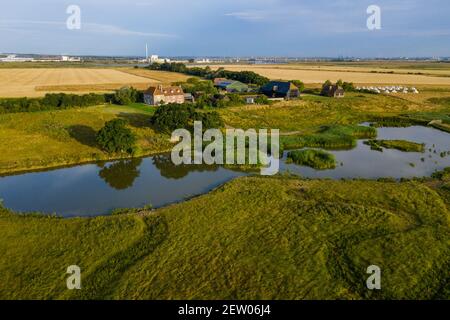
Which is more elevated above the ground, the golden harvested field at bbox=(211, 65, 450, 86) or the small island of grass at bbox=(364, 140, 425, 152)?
the golden harvested field at bbox=(211, 65, 450, 86)

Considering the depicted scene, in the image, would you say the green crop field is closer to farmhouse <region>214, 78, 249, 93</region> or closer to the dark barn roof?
farmhouse <region>214, 78, 249, 93</region>

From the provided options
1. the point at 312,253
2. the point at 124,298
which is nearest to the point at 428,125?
the point at 312,253

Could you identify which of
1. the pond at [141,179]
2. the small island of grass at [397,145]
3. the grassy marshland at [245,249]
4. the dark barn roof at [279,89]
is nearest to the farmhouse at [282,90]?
the dark barn roof at [279,89]

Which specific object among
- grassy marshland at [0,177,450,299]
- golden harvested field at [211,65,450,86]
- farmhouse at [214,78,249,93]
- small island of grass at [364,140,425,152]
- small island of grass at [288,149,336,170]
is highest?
golden harvested field at [211,65,450,86]

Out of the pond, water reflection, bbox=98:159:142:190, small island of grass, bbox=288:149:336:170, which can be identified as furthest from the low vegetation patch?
water reflection, bbox=98:159:142:190

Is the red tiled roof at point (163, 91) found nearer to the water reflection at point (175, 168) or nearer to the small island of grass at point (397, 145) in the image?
the water reflection at point (175, 168)

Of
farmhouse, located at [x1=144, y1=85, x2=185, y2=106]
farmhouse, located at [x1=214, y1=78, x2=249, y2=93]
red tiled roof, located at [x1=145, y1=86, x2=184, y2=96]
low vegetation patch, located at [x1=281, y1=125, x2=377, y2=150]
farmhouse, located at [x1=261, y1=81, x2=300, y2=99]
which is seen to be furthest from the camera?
farmhouse, located at [x1=214, y1=78, x2=249, y2=93]
